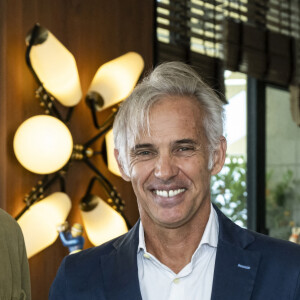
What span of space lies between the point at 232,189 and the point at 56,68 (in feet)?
4.77

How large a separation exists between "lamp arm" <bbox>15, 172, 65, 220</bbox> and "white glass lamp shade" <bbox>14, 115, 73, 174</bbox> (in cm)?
9

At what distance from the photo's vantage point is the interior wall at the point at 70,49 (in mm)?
2391

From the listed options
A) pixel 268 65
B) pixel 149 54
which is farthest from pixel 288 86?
pixel 149 54

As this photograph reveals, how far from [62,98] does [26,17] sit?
31 centimetres

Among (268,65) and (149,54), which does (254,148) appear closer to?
(268,65)

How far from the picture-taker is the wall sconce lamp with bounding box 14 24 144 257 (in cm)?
235

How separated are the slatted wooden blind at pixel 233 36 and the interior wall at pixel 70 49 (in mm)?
199

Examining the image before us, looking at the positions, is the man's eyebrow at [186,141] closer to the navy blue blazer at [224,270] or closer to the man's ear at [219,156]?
the man's ear at [219,156]

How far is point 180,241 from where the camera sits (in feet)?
4.57

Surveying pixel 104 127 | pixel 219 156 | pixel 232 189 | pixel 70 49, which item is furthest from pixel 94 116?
pixel 219 156

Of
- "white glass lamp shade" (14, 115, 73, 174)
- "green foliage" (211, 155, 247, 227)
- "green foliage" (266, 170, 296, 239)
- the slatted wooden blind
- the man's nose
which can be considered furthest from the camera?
"green foliage" (266, 170, 296, 239)

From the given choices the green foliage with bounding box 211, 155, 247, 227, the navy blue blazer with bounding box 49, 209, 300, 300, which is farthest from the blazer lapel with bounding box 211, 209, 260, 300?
the green foliage with bounding box 211, 155, 247, 227

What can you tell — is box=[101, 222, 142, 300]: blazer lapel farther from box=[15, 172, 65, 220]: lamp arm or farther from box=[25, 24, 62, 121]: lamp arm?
box=[25, 24, 62, 121]: lamp arm

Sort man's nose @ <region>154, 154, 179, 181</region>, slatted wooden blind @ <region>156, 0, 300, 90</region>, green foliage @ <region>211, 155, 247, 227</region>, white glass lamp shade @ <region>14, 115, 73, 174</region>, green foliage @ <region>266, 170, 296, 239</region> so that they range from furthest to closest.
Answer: green foliage @ <region>266, 170, 296, 239</region> < green foliage @ <region>211, 155, 247, 227</region> < slatted wooden blind @ <region>156, 0, 300, 90</region> < white glass lamp shade @ <region>14, 115, 73, 174</region> < man's nose @ <region>154, 154, 179, 181</region>
